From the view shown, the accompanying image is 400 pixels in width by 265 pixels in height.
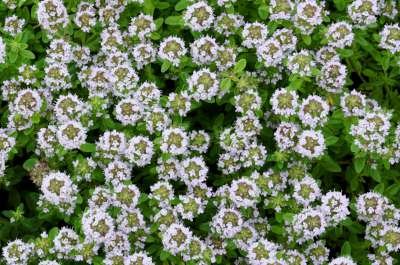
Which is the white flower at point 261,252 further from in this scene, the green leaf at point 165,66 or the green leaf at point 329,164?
the green leaf at point 165,66

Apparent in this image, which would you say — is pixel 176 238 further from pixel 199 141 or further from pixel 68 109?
pixel 68 109

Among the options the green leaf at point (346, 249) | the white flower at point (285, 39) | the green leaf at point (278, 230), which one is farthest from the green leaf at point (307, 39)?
the green leaf at point (346, 249)

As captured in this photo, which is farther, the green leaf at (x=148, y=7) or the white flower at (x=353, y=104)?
the green leaf at (x=148, y=7)

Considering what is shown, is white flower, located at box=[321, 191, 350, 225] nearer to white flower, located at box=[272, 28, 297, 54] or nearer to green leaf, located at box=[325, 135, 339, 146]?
green leaf, located at box=[325, 135, 339, 146]

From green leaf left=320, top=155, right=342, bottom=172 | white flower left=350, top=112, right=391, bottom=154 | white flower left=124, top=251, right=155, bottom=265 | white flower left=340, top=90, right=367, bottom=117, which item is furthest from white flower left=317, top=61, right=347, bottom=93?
white flower left=124, top=251, right=155, bottom=265

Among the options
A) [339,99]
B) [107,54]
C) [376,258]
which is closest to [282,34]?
[339,99]

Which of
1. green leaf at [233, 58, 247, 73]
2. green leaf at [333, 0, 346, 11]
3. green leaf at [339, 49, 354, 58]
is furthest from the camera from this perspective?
green leaf at [333, 0, 346, 11]

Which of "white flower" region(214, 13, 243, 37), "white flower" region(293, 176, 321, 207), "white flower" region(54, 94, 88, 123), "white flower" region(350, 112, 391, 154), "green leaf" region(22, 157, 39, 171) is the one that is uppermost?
"white flower" region(214, 13, 243, 37)
